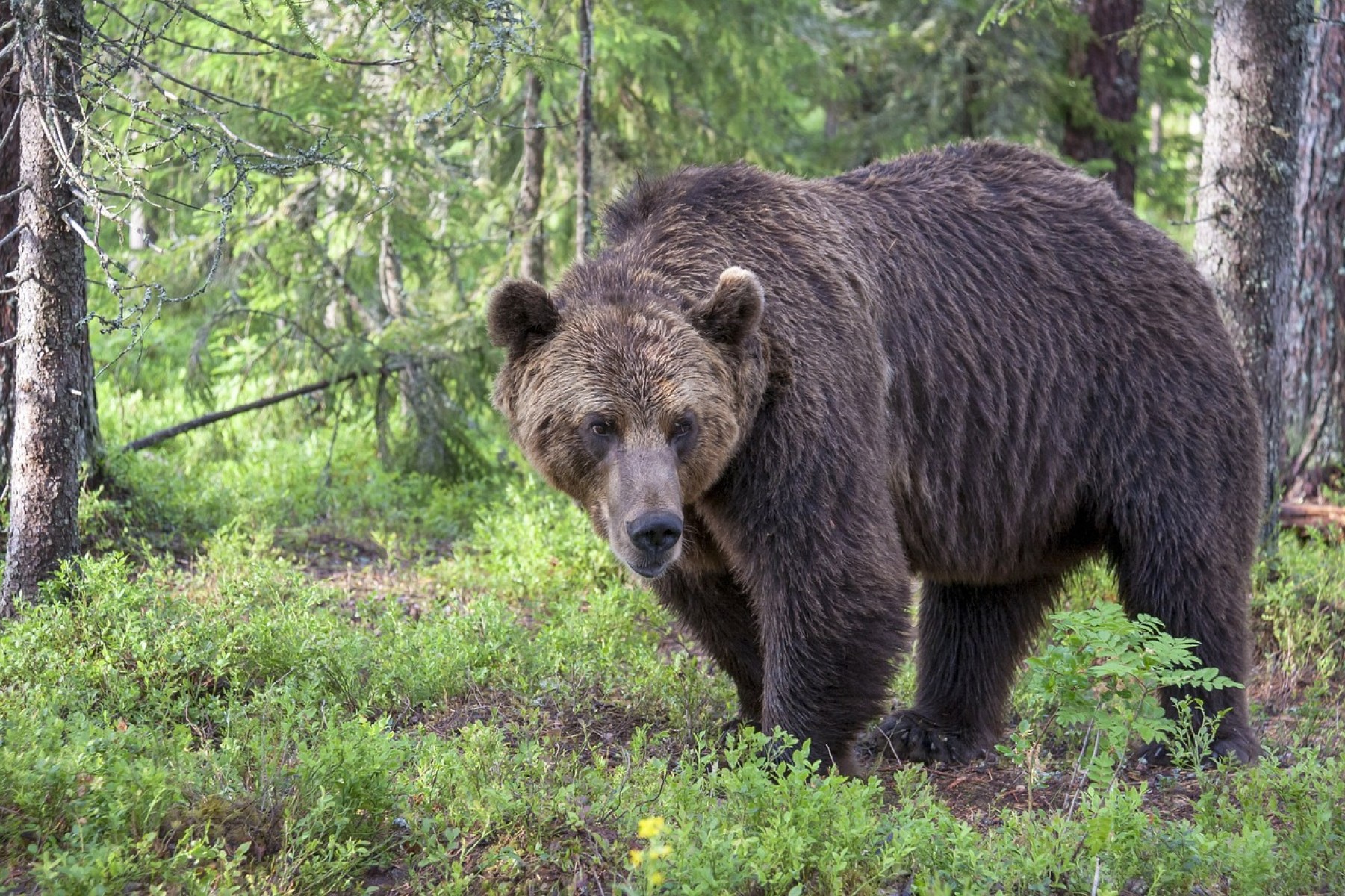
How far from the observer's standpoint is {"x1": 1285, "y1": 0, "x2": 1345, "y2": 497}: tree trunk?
9.53 meters

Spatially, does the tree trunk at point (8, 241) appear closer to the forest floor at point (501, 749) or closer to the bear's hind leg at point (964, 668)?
the forest floor at point (501, 749)

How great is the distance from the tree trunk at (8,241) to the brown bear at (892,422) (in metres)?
3.07

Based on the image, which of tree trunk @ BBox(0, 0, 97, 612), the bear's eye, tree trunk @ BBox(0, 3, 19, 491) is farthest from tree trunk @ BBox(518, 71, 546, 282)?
the bear's eye

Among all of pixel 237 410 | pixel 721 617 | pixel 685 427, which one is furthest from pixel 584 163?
pixel 685 427

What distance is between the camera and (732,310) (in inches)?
195

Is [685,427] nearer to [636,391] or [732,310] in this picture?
[636,391]

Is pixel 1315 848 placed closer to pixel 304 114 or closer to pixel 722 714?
pixel 722 714

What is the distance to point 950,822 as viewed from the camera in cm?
410

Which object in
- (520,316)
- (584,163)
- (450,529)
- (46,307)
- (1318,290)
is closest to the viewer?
(520,316)

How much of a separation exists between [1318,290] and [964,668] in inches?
205

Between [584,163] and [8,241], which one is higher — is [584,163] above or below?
above

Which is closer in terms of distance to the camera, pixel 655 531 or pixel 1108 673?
pixel 1108 673

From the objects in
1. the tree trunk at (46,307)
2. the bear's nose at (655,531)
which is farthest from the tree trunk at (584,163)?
the bear's nose at (655,531)

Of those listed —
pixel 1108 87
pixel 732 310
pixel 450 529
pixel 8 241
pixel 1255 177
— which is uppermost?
pixel 1108 87
